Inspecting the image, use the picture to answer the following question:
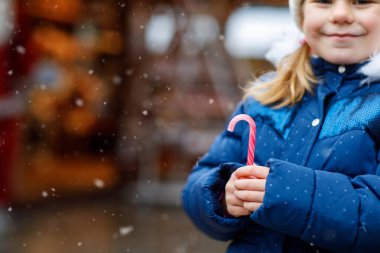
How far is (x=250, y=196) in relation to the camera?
1.87 meters

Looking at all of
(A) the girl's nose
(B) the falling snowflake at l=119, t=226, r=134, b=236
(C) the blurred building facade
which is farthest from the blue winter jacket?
(C) the blurred building facade

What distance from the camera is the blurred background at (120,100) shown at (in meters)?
7.91

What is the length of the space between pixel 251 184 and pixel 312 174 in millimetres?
160

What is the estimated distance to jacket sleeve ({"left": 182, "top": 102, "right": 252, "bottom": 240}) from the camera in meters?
2.02

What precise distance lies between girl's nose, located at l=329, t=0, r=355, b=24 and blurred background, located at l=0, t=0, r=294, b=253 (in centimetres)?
539

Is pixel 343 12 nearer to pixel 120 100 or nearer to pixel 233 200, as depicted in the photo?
pixel 233 200

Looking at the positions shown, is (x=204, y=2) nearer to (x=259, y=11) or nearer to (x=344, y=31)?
(x=259, y=11)

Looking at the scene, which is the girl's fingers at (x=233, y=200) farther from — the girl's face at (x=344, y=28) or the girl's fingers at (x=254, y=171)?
the girl's face at (x=344, y=28)

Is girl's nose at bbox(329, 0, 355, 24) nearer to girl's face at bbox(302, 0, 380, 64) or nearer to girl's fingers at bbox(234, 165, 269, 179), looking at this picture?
girl's face at bbox(302, 0, 380, 64)

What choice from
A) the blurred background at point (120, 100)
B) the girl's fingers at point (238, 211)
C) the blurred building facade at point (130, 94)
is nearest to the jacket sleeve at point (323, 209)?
the girl's fingers at point (238, 211)

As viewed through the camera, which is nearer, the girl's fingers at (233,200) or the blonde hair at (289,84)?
the girl's fingers at (233,200)

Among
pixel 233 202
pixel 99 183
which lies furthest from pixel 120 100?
pixel 233 202

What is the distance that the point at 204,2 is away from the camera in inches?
378

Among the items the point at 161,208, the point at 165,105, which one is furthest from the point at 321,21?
the point at 165,105
